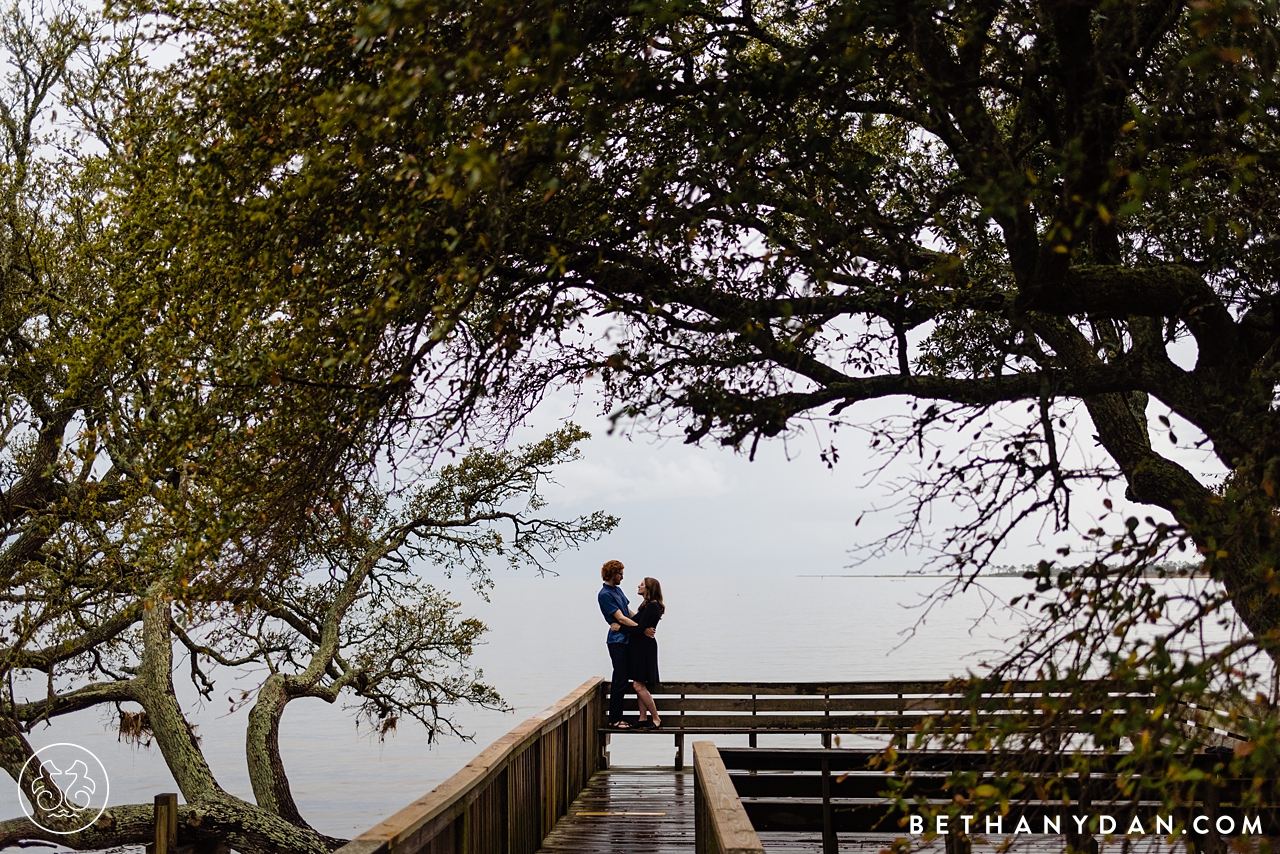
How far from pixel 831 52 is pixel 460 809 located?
378 cm

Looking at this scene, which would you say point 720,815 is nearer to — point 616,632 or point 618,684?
point 616,632

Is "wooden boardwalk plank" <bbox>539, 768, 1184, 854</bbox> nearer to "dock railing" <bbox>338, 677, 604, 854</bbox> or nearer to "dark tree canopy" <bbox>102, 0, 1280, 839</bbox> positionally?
"dock railing" <bbox>338, 677, 604, 854</bbox>

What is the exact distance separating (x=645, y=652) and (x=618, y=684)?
1.80 ft

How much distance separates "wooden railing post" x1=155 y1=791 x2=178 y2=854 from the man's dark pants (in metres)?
4.45

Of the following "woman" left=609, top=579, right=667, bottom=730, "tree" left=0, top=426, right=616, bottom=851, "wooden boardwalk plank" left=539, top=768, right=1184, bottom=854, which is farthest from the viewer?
"tree" left=0, top=426, right=616, bottom=851

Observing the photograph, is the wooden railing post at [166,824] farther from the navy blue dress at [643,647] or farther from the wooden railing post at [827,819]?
the wooden railing post at [827,819]

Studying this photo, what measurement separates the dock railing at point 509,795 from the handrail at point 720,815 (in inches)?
44.8

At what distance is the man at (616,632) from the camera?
37.2 ft

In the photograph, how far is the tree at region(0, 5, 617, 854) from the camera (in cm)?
607

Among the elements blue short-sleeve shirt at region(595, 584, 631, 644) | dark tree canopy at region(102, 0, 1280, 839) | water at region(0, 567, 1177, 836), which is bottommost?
water at region(0, 567, 1177, 836)

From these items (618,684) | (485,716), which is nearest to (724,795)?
(618,684)

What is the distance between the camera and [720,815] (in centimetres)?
448

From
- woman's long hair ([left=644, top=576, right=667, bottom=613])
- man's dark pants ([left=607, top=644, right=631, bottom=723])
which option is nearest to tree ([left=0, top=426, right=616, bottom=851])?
man's dark pants ([left=607, top=644, right=631, bottom=723])

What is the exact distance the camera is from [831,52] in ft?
15.1
